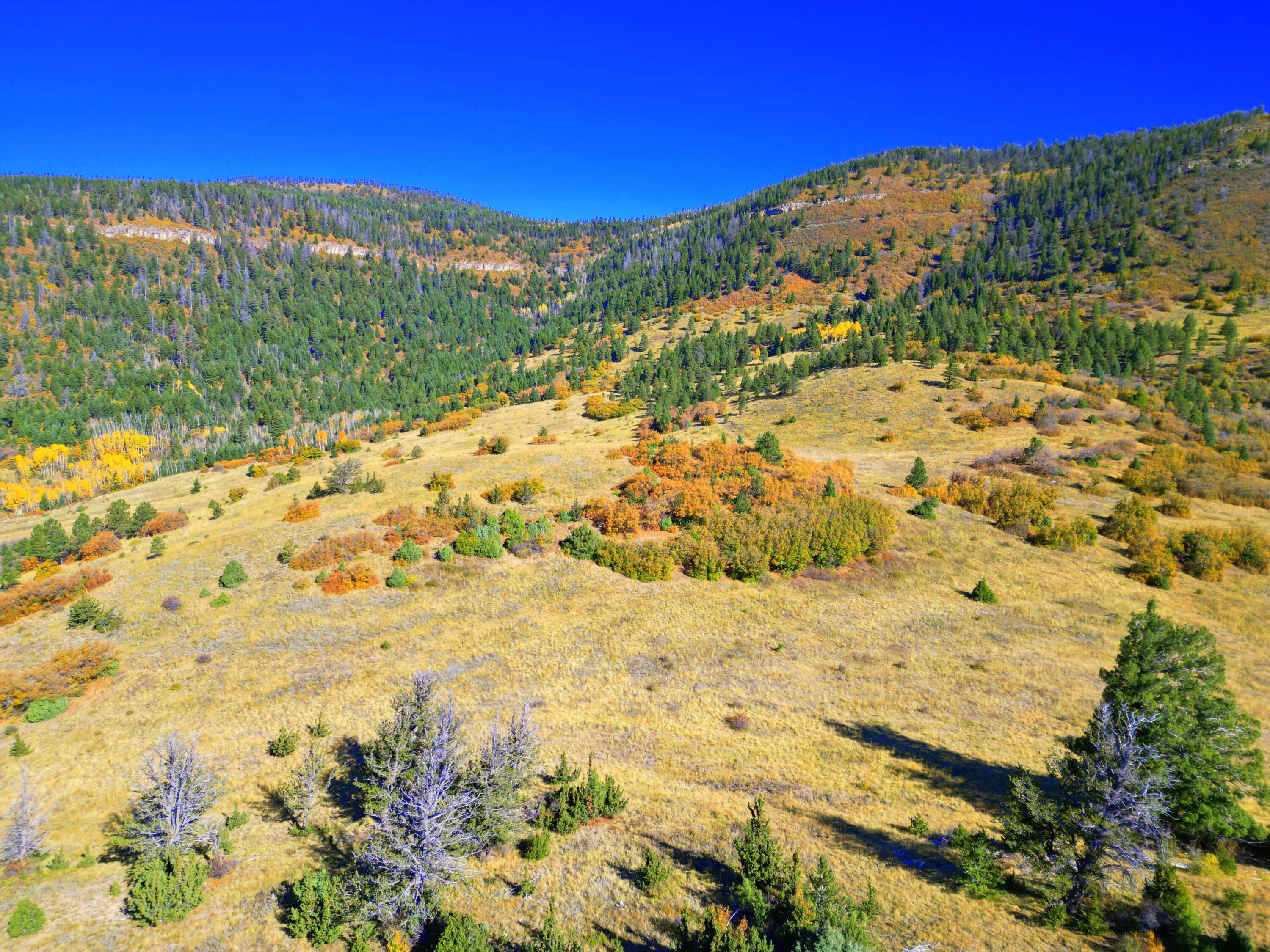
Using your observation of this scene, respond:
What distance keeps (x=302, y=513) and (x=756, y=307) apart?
123773 mm

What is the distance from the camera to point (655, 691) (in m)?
26.2

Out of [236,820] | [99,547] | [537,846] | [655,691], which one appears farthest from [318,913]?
[99,547]

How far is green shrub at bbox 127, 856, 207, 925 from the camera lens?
48.7 ft

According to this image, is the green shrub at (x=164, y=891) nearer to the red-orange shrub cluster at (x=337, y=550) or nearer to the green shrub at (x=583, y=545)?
the red-orange shrub cluster at (x=337, y=550)

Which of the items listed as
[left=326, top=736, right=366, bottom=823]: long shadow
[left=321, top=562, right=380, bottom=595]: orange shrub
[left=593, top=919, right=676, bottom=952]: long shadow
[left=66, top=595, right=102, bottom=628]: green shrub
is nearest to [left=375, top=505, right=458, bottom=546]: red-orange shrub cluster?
Result: [left=321, top=562, right=380, bottom=595]: orange shrub

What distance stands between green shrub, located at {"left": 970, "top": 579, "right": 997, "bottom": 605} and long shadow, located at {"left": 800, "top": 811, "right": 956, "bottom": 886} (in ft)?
69.2

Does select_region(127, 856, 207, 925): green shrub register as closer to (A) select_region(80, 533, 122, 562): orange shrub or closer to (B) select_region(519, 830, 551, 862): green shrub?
(B) select_region(519, 830, 551, 862): green shrub

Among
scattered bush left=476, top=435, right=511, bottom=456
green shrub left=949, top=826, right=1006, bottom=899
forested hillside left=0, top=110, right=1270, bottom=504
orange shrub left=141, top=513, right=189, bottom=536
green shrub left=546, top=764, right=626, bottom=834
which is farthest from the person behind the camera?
forested hillside left=0, top=110, right=1270, bottom=504

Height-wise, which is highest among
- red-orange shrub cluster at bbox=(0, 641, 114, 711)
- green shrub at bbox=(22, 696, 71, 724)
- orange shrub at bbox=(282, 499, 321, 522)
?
orange shrub at bbox=(282, 499, 321, 522)

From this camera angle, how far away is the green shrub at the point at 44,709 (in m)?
25.0

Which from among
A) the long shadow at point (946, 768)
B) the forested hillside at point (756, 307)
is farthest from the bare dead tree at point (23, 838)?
the forested hillside at point (756, 307)

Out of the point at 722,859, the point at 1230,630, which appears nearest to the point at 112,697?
the point at 722,859

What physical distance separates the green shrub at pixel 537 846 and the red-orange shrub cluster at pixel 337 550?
28657mm

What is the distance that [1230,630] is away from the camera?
29.5 metres
